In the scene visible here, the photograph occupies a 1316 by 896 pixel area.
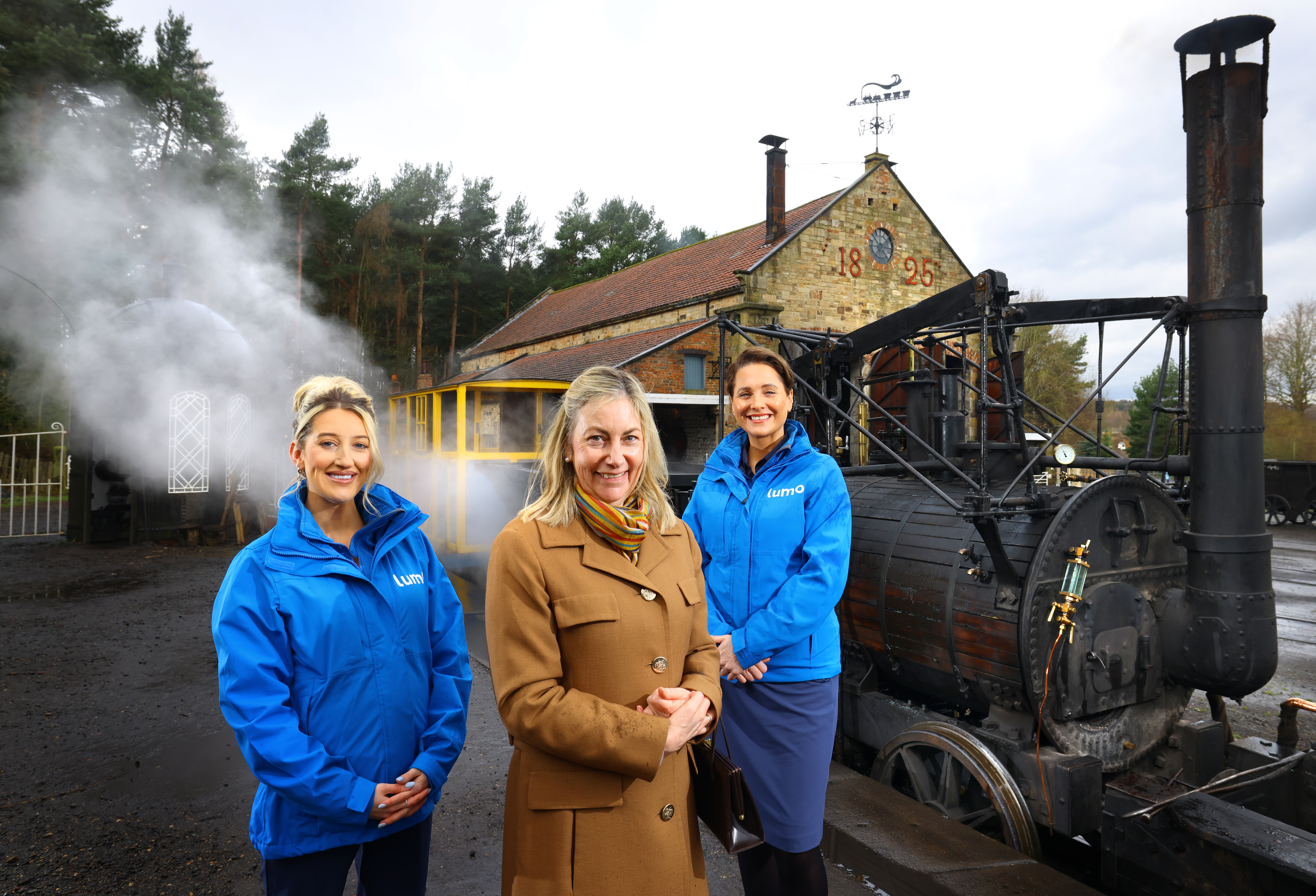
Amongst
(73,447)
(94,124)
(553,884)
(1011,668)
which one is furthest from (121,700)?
(94,124)

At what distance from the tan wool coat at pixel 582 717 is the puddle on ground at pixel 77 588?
35.9 ft

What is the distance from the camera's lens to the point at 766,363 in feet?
9.31

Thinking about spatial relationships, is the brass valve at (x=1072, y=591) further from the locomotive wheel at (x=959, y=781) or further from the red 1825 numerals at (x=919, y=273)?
the red 1825 numerals at (x=919, y=273)

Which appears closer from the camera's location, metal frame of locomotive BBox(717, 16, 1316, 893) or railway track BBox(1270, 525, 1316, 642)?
metal frame of locomotive BBox(717, 16, 1316, 893)

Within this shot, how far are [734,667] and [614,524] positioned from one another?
3.60ft

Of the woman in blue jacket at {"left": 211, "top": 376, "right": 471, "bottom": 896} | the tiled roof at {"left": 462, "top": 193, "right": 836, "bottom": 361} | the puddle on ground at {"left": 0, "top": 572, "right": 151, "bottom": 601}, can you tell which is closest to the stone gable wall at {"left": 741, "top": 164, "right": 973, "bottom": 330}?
the tiled roof at {"left": 462, "top": 193, "right": 836, "bottom": 361}

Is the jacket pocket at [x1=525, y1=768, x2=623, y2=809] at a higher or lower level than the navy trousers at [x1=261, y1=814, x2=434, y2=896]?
higher

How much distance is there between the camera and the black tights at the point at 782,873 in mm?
2553

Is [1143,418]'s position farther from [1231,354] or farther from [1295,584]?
[1231,354]

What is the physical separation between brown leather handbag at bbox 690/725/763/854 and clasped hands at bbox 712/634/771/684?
592 mm

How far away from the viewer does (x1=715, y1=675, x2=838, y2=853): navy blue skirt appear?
256cm

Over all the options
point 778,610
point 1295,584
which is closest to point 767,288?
point 1295,584

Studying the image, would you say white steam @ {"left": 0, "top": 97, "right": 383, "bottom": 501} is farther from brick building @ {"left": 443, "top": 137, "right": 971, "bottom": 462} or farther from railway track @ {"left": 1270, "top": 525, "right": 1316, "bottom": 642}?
railway track @ {"left": 1270, "top": 525, "right": 1316, "bottom": 642}

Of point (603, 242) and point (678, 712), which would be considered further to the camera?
point (603, 242)
